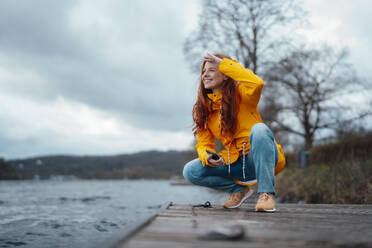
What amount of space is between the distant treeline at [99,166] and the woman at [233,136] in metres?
21.3

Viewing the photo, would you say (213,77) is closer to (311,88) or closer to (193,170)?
(193,170)

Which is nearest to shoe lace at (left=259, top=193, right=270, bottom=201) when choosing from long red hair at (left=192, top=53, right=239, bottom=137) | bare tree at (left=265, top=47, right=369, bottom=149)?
long red hair at (left=192, top=53, right=239, bottom=137)

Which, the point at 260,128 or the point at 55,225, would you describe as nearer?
the point at 260,128

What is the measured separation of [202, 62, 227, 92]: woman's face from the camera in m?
2.86

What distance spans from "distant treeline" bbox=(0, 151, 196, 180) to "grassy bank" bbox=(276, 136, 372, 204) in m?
14.8

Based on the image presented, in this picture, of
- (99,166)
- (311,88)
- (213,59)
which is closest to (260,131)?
(213,59)

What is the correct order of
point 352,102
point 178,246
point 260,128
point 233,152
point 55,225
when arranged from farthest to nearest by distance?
point 352,102, point 55,225, point 233,152, point 260,128, point 178,246

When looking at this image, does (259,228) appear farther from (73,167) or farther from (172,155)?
(172,155)

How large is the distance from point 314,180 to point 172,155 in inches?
2503

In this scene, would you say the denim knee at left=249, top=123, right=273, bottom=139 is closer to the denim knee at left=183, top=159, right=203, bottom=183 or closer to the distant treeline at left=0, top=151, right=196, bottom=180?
the denim knee at left=183, top=159, right=203, bottom=183

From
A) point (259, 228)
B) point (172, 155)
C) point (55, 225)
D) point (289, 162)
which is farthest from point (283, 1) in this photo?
point (172, 155)

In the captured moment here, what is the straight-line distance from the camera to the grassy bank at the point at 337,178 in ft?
18.0

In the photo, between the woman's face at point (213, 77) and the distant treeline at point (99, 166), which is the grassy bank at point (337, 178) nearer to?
the woman's face at point (213, 77)

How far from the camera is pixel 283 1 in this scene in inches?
532
